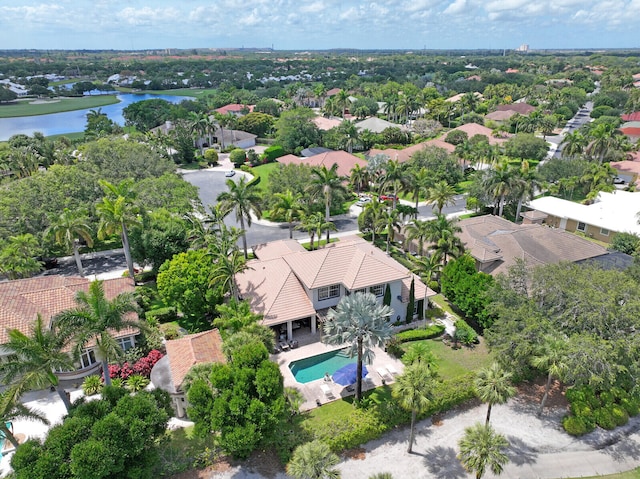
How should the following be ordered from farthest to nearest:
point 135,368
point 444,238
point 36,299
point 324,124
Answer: point 324,124 < point 444,238 < point 36,299 < point 135,368

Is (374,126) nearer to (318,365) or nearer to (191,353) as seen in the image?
(318,365)

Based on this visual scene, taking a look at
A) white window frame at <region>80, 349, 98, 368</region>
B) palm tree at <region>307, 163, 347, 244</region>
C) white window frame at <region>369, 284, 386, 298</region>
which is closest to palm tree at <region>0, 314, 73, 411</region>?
white window frame at <region>80, 349, 98, 368</region>

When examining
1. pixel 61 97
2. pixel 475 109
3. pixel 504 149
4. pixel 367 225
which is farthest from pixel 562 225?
pixel 61 97

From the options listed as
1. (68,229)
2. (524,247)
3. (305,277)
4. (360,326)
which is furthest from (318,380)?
(68,229)

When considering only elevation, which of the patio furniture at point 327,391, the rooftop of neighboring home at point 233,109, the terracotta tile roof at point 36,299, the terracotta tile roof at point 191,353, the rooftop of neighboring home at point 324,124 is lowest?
the patio furniture at point 327,391

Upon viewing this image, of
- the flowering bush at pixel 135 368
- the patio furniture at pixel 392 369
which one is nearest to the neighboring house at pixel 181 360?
the flowering bush at pixel 135 368

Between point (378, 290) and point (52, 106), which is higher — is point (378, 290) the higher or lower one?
the lower one

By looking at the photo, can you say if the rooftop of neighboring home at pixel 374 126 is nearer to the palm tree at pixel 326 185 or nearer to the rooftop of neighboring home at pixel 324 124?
the rooftop of neighboring home at pixel 324 124
